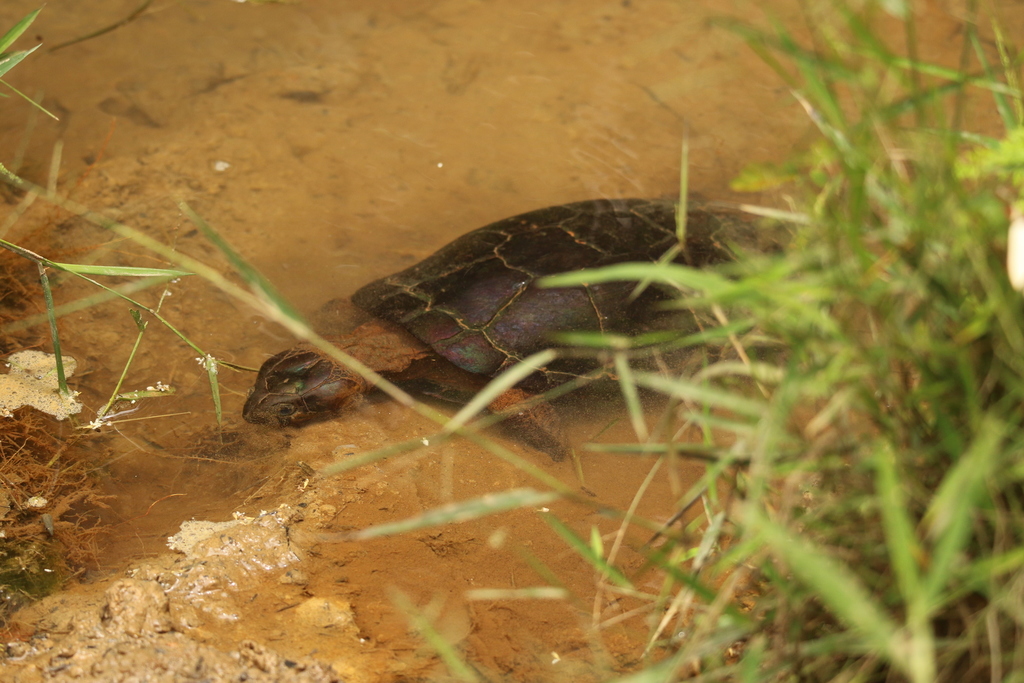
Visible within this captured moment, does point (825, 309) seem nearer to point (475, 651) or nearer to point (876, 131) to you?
point (876, 131)

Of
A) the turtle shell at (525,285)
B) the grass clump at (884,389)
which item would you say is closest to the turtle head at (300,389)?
the turtle shell at (525,285)

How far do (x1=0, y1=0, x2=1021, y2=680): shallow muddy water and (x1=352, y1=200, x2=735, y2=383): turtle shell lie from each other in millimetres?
450

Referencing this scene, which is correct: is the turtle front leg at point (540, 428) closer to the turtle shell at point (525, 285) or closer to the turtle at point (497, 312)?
the turtle at point (497, 312)

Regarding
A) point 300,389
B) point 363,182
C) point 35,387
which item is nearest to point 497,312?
point 300,389

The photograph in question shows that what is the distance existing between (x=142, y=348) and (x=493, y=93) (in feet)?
10.5

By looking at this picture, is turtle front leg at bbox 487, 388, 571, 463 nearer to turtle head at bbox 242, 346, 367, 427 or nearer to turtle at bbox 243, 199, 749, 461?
turtle at bbox 243, 199, 749, 461

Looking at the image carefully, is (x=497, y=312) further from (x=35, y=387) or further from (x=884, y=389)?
(x=884, y=389)

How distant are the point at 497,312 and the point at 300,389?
1.11m

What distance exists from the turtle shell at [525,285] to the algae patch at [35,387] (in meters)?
1.57

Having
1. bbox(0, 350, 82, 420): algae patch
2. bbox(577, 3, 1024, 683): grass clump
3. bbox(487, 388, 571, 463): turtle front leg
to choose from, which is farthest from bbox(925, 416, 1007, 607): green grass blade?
bbox(0, 350, 82, 420): algae patch

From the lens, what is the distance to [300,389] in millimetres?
3570


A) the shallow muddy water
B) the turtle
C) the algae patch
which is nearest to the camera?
the shallow muddy water

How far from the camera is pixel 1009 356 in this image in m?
1.24

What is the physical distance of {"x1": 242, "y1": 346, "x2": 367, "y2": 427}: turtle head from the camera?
11.4 feet
